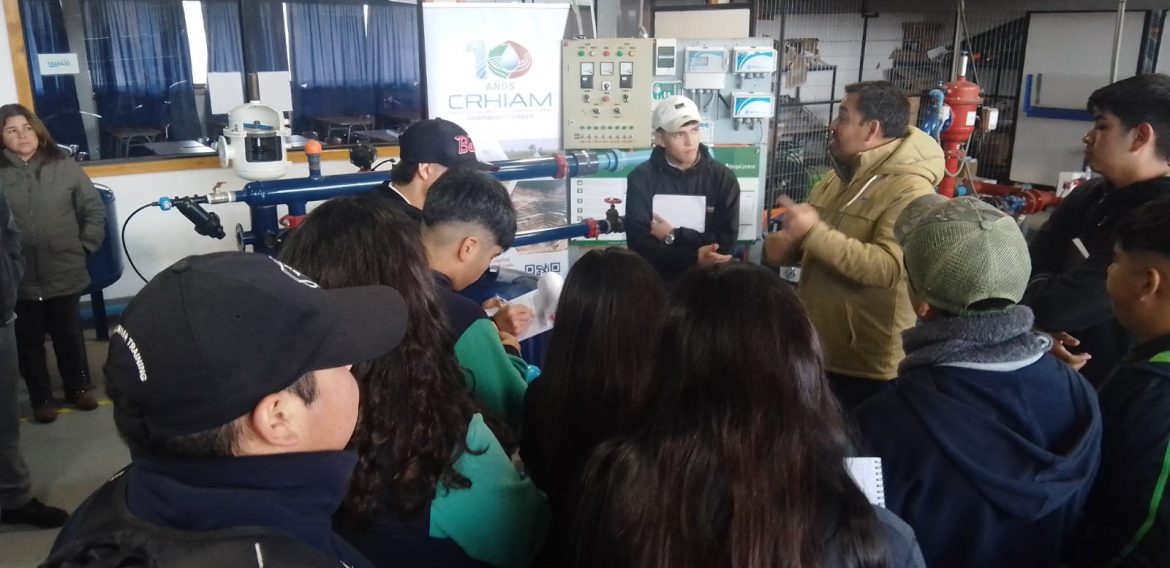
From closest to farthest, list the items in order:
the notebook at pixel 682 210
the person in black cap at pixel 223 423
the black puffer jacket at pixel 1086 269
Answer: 1. the person in black cap at pixel 223 423
2. the black puffer jacket at pixel 1086 269
3. the notebook at pixel 682 210

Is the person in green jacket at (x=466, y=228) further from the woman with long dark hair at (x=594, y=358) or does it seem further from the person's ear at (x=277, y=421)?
the person's ear at (x=277, y=421)

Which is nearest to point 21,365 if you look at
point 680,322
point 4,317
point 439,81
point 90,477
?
point 90,477

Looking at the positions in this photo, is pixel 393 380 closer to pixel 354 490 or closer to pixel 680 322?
pixel 354 490

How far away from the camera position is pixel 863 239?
234cm

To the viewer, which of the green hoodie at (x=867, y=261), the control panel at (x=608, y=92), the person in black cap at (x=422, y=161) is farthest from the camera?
the control panel at (x=608, y=92)

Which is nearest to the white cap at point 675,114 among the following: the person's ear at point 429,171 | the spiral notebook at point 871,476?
the person's ear at point 429,171

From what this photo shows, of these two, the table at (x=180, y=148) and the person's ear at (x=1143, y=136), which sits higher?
the person's ear at (x=1143, y=136)

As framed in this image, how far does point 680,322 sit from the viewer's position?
Answer: 3.51ft

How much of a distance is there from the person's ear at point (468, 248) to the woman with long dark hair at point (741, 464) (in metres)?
0.89

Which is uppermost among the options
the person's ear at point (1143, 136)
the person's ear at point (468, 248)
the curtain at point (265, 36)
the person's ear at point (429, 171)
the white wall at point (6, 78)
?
the curtain at point (265, 36)

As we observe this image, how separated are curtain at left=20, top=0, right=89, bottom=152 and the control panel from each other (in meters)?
2.90

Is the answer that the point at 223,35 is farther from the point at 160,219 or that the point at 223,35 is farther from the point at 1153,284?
the point at 1153,284

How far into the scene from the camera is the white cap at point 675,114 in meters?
3.08

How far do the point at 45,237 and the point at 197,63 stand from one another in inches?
76.8
